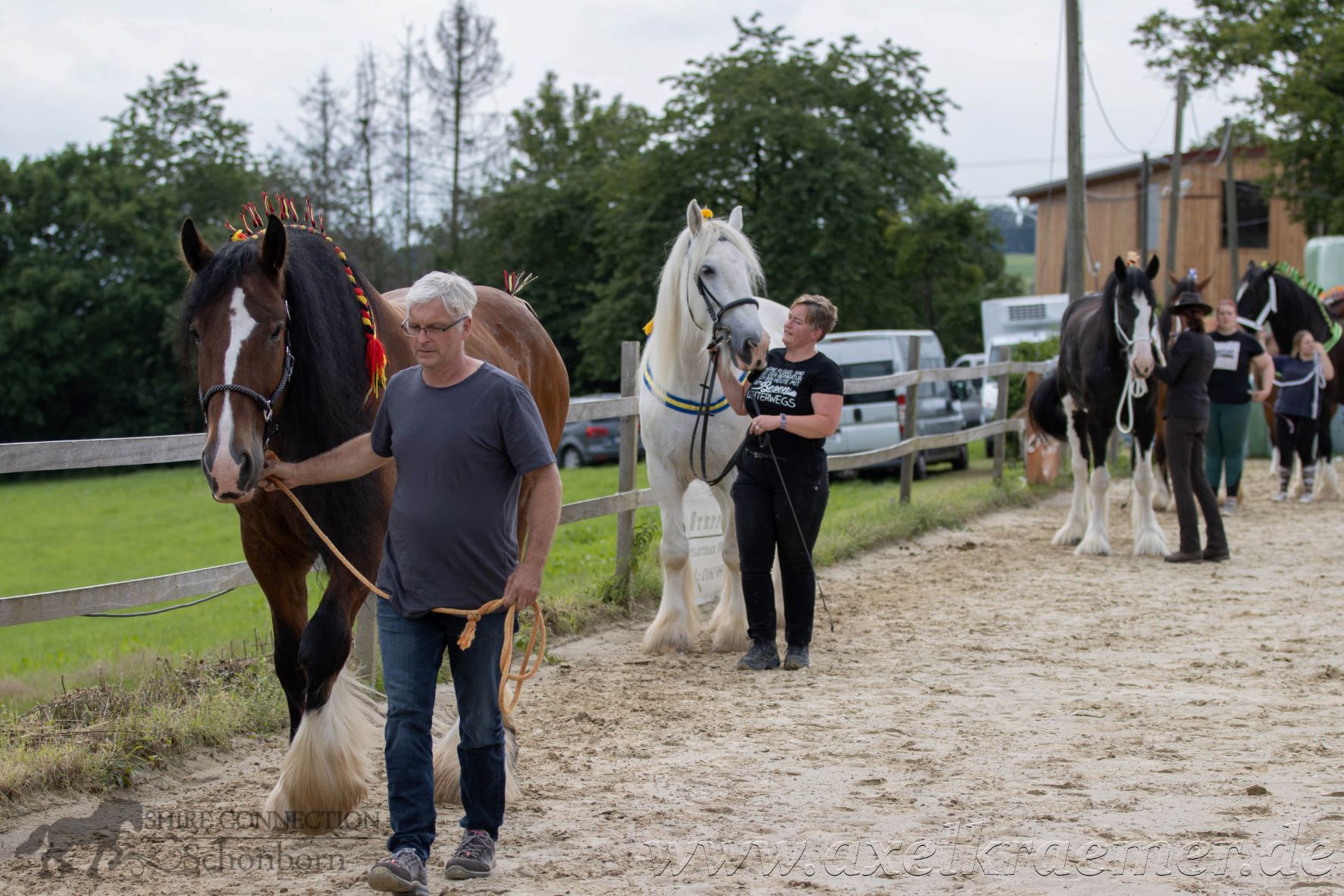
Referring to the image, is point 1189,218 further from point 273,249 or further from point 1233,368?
point 273,249

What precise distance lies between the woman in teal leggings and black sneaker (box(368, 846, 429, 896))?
29.1 ft

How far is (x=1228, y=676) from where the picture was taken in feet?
19.6

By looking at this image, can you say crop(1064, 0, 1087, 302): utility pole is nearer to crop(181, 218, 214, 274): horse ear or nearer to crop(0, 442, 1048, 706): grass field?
crop(0, 442, 1048, 706): grass field

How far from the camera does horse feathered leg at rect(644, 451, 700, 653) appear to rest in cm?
675

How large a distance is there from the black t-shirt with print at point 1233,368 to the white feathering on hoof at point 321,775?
8734 millimetres

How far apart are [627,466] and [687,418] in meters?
1.40

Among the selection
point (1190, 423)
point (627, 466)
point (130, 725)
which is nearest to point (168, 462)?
point (130, 725)

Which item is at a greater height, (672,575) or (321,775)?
(672,575)

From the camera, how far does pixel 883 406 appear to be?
17.4 metres


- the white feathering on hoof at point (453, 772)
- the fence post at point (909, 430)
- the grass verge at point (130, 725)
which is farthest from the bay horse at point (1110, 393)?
the grass verge at point (130, 725)

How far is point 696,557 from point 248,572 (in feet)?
10.2

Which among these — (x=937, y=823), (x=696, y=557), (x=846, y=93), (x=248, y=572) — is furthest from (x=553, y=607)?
(x=846, y=93)

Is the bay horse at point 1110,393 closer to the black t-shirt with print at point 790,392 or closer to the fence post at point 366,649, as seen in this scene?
the black t-shirt with print at point 790,392

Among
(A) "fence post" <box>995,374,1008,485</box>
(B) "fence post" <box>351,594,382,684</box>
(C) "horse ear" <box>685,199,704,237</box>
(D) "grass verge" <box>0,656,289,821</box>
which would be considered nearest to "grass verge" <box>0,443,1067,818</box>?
(D) "grass verge" <box>0,656,289,821</box>
